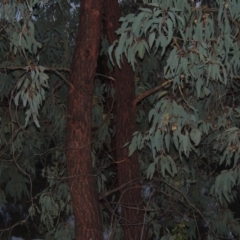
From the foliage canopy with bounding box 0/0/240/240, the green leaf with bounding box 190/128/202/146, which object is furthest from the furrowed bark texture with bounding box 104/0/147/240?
the green leaf with bounding box 190/128/202/146

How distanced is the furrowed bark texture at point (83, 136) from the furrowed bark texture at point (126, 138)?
59 cm

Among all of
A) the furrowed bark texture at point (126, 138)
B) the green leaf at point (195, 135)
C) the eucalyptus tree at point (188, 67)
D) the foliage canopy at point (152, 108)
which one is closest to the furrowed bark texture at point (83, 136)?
the foliage canopy at point (152, 108)

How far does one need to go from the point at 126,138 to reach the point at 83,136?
0.66 m

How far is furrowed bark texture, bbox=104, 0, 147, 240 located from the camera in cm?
449

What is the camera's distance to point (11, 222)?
799 centimetres

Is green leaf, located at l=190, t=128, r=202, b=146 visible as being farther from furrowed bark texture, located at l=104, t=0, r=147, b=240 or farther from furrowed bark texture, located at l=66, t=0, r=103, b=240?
furrowed bark texture, located at l=104, t=0, r=147, b=240

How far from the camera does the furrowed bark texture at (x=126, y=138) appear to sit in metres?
4.49

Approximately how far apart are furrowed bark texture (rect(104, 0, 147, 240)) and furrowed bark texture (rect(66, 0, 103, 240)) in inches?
23.3

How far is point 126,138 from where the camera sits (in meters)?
4.50

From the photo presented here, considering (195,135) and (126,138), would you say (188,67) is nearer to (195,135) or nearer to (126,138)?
(195,135)

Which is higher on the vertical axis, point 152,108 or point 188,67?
point 188,67

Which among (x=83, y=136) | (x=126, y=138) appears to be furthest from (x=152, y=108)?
(x=83, y=136)

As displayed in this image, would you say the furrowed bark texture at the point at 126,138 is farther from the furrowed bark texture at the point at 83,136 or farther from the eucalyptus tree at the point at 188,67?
the furrowed bark texture at the point at 83,136

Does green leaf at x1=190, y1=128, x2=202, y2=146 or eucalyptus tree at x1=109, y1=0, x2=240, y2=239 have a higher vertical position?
eucalyptus tree at x1=109, y1=0, x2=240, y2=239
